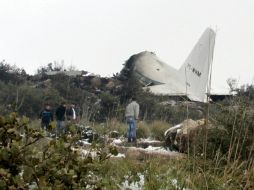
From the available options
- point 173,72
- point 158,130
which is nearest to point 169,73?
point 173,72

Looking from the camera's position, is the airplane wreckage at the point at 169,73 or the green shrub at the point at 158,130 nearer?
the green shrub at the point at 158,130

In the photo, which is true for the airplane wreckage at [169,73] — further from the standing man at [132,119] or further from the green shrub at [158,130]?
the standing man at [132,119]

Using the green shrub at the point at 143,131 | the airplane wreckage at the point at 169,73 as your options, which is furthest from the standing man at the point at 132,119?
the airplane wreckage at the point at 169,73

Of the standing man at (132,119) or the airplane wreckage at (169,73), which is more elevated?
the airplane wreckage at (169,73)

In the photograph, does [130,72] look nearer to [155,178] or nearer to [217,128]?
[217,128]

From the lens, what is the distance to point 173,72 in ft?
136

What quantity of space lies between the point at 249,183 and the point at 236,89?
217 cm

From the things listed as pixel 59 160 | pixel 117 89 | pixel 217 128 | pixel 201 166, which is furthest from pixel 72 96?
pixel 59 160

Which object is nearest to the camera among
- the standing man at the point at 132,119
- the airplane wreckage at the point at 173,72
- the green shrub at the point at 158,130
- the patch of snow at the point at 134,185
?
the patch of snow at the point at 134,185

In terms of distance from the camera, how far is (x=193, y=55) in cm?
3428

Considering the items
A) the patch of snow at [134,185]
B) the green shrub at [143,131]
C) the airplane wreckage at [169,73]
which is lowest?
the green shrub at [143,131]

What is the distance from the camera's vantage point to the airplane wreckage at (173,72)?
1312 inches

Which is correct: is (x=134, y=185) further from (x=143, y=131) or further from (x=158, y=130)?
(x=143, y=131)

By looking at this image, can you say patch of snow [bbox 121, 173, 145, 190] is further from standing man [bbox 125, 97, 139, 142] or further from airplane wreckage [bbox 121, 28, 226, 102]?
airplane wreckage [bbox 121, 28, 226, 102]
